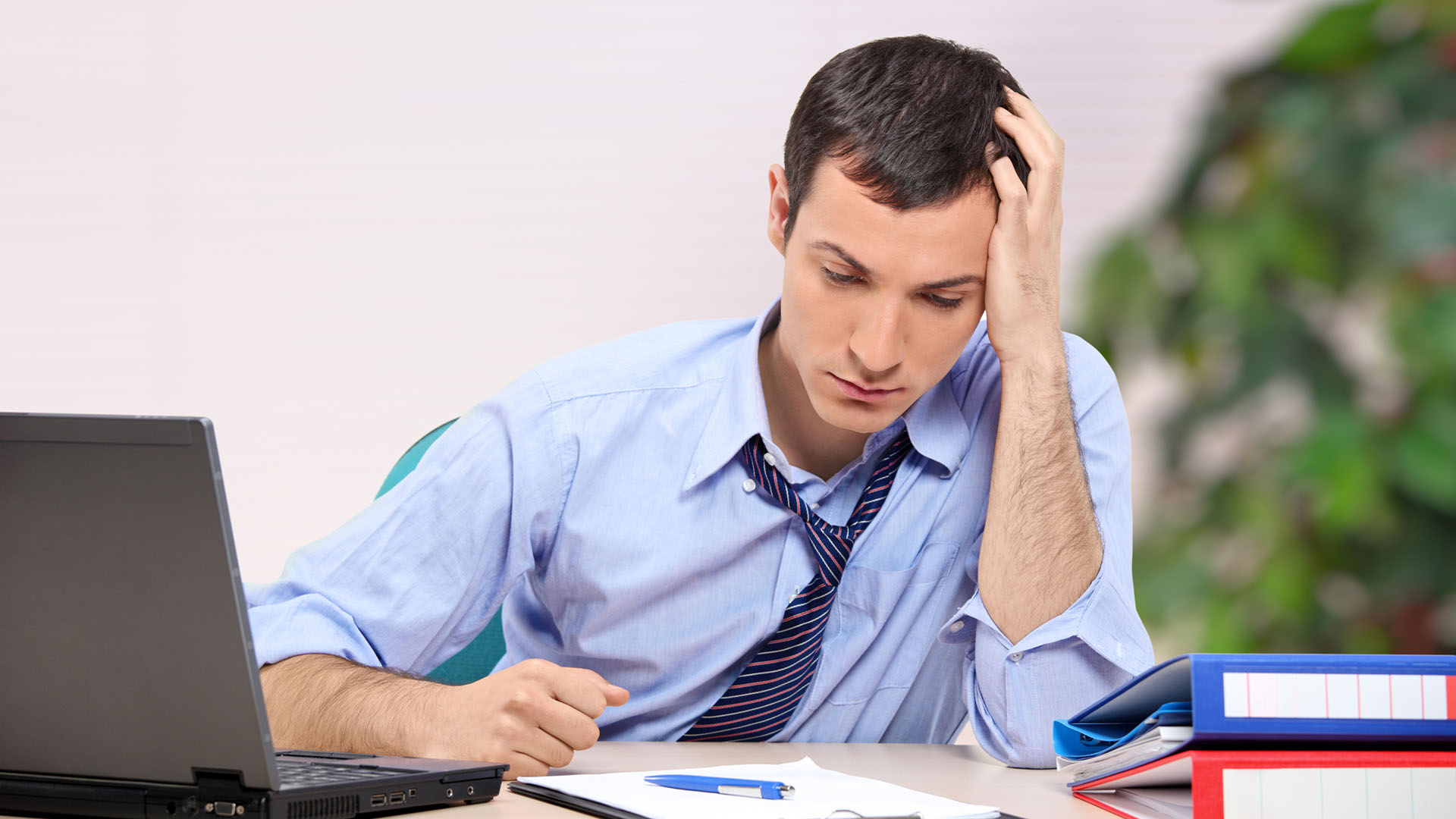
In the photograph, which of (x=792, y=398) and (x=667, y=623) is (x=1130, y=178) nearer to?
(x=792, y=398)

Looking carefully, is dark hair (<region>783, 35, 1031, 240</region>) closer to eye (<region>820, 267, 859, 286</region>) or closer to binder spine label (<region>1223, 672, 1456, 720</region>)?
eye (<region>820, 267, 859, 286</region>)

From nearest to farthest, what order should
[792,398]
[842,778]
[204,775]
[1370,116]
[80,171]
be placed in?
1. [204,775]
2. [842,778]
3. [1370,116]
4. [792,398]
5. [80,171]

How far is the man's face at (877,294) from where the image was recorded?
1.14 meters

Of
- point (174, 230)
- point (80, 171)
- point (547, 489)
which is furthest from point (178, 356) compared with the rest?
point (547, 489)

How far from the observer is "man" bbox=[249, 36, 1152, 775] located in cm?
115

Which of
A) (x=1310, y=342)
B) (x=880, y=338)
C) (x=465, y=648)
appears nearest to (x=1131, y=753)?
(x=880, y=338)

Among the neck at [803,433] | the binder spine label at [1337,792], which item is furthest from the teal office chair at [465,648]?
the binder spine label at [1337,792]

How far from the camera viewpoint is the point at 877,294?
3.79ft

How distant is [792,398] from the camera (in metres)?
1.37

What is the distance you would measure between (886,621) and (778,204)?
20.3 inches

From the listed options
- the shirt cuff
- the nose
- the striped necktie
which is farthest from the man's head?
the shirt cuff

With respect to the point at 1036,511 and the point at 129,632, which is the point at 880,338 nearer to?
the point at 1036,511

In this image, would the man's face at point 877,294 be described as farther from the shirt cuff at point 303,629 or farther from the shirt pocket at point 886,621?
the shirt cuff at point 303,629

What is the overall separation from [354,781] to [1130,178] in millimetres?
1862
